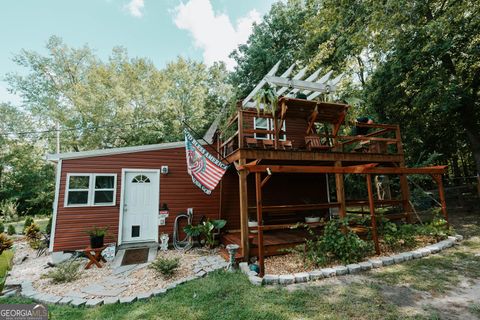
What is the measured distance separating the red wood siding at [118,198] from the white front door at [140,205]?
7.3 inches

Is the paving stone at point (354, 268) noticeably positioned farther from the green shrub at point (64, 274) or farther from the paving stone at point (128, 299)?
the green shrub at point (64, 274)

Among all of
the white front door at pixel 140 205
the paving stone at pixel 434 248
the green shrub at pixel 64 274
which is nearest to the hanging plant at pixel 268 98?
the white front door at pixel 140 205

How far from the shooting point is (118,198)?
6.70 metres

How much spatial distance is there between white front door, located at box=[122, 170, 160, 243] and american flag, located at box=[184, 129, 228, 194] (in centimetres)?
206

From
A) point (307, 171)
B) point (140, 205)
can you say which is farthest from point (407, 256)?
point (140, 205)

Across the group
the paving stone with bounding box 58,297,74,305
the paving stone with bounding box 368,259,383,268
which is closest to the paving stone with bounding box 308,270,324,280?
the paving stone with bounding box 368,259,383,268

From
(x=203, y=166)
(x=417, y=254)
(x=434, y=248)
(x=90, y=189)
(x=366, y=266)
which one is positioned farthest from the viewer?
(x=90, y=189)

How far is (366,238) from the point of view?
6117 millimetres

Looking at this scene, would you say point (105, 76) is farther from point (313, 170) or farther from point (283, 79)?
point (313, 170)

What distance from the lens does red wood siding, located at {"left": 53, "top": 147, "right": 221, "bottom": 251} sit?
6.16 m

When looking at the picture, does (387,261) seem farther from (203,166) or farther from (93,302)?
(93,302)

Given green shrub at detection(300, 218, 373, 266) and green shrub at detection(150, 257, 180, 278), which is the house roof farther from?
green shrub at detection(300, 218, 373, 266)
